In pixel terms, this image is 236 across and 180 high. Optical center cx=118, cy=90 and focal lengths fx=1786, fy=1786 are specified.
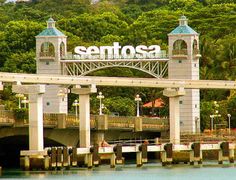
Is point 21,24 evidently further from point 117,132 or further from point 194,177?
point 194,177

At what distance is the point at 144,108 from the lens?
177000mm

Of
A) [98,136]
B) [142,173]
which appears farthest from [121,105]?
[142,173]

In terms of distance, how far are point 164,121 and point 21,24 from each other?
46.1 meters

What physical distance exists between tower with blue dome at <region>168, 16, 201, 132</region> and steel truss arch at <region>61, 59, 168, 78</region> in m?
1.05

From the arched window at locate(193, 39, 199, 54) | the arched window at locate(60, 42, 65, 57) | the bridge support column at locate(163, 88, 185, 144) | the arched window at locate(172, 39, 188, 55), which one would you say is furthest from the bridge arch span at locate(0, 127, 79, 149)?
the arched window at locate(193, 39, 199, 54)

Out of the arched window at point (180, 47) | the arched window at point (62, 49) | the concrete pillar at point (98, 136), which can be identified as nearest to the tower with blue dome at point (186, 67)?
the arched window at point (180, 47)

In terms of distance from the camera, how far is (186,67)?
158625mm

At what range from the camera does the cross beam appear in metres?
136

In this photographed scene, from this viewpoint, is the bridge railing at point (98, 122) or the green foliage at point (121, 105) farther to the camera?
the green foliage at point (121, 105)

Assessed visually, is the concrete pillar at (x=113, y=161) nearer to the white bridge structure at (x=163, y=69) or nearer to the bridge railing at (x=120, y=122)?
the white bridge structure at (x=163, y=69)

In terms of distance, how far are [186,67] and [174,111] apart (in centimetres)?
1481

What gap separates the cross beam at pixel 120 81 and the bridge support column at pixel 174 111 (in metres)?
1.20

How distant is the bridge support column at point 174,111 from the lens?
142750 millimetres

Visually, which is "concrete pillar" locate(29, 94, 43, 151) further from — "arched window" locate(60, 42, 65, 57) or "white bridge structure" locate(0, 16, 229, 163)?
"arched window" locate(60, 42, 65, 57)
